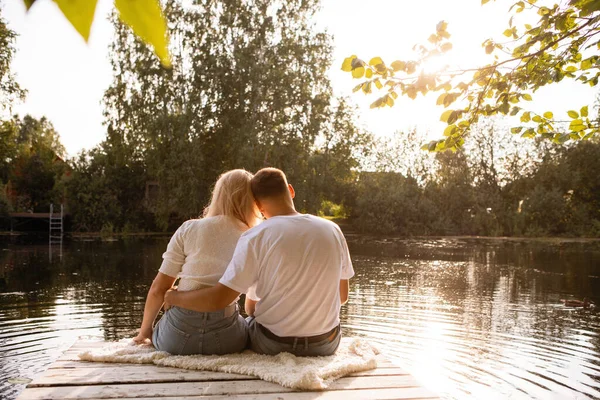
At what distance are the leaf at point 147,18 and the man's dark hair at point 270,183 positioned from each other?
2633 mm

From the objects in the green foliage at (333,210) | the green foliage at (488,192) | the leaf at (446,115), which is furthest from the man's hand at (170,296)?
the green foliage at (333,210)

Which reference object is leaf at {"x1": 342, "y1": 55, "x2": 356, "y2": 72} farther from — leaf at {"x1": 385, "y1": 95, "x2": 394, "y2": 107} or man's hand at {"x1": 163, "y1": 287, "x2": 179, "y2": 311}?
man's hand at {"x1": 163, "y1": 287, "x2": 179, "y2": 311}

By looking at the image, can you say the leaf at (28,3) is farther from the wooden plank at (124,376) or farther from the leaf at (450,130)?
the leaf at (450,130)

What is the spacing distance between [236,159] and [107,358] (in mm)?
19785

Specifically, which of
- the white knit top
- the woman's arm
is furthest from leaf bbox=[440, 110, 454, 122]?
the woman's arm

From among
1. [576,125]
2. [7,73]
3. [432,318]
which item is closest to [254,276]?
[576,125]

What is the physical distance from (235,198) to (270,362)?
91cm

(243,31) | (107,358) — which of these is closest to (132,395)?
(107,358)

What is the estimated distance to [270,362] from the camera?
3.07 m

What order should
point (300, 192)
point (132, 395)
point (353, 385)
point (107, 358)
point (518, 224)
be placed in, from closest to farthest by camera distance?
point (132, 395) → point (353, 385) → point (107, 358) → point (300, 192) → point (518, 224)

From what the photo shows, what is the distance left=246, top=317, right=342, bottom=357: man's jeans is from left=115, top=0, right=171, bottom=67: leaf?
9.67 ft

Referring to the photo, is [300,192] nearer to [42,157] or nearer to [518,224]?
[518,224]

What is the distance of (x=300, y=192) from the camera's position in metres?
22.8

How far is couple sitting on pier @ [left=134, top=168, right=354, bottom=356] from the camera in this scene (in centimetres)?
304
